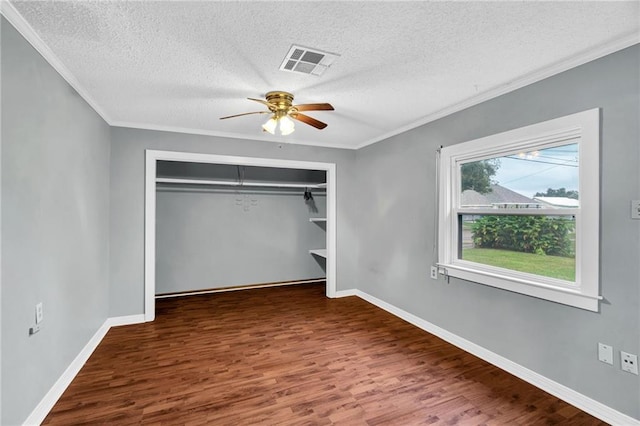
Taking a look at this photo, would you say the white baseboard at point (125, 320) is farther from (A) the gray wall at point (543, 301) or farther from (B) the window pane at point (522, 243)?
(B) the window pane at point (522, 243)

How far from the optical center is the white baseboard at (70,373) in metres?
1.88

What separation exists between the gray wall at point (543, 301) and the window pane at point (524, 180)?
0.27m

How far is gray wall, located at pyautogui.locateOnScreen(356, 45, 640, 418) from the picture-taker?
1.87 meters

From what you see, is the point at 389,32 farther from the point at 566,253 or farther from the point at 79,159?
the point at 79,159

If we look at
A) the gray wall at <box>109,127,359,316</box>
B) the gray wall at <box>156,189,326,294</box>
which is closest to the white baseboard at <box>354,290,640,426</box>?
the gray wall at <box>156,189,326,294</box>

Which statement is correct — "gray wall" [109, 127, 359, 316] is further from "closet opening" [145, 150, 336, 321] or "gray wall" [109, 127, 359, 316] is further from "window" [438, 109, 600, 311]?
"window" [438, 109, 600, 311]

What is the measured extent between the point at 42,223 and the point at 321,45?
219cm

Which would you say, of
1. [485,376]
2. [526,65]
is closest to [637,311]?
[485,376]

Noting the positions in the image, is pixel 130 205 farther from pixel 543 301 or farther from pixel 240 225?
pixel 543 301

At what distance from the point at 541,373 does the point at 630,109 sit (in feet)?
6.45

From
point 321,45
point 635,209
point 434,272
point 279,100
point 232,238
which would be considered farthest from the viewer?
point 232,238

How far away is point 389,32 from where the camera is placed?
1.79 metres

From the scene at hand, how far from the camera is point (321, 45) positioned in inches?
76.0

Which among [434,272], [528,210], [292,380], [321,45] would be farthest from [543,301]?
[321,45]
